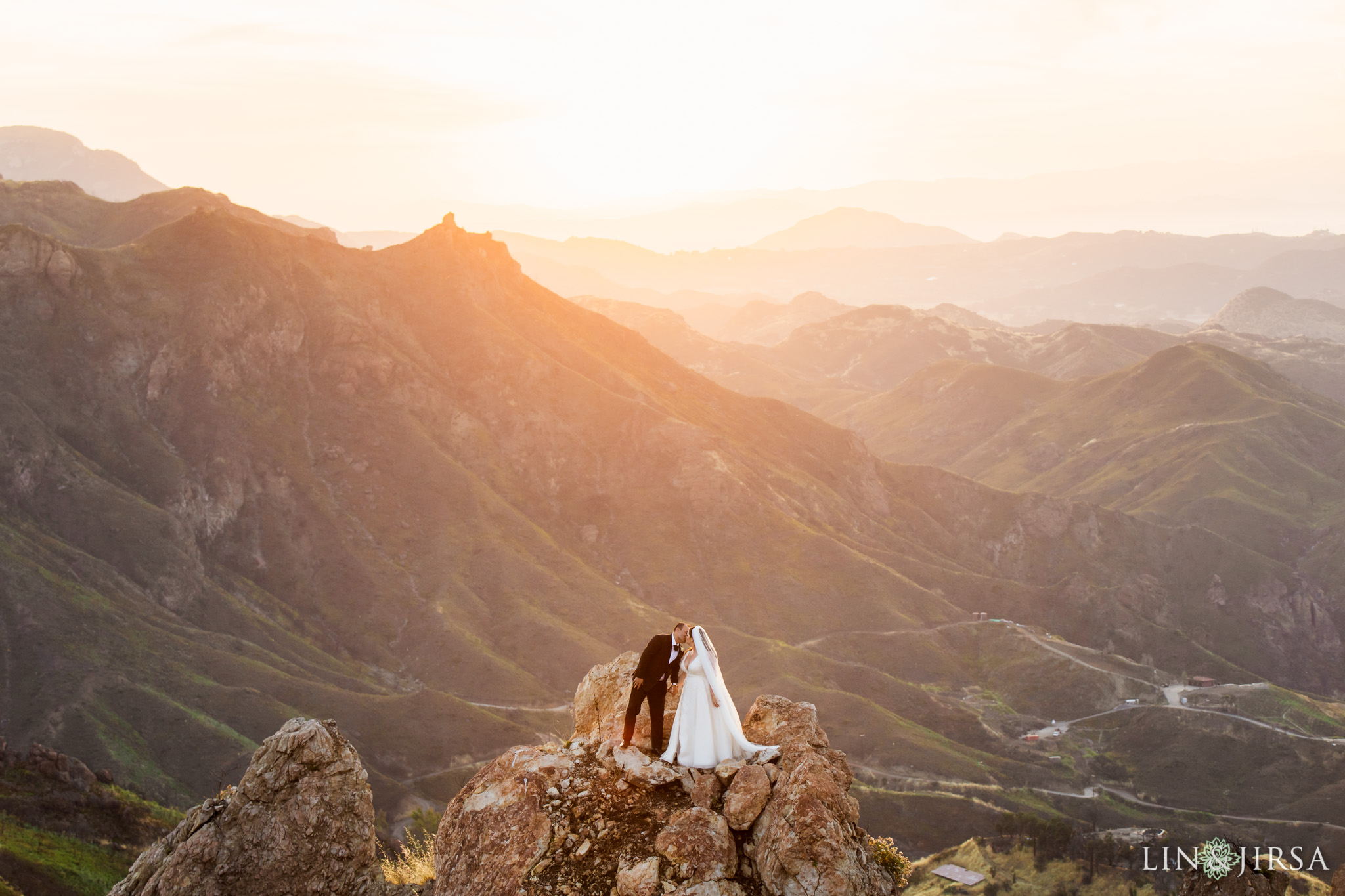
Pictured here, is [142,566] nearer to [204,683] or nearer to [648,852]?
[204,683]

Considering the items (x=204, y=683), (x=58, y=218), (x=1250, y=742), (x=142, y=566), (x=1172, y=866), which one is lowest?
(x=1250, y=742)

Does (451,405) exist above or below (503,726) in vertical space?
above

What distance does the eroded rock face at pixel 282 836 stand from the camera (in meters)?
23.1

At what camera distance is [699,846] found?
66.4ft

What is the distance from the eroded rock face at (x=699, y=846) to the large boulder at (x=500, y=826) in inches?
112

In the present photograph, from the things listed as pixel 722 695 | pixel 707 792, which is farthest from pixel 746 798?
pixel 722 695

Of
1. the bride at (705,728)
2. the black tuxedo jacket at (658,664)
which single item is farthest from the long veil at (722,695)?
the black tuxedo jacket at (658,664)

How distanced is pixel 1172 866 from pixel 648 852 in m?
69.0

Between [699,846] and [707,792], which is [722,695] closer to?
[707,792]

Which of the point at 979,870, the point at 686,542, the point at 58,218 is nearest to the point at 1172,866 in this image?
the point at 979,870

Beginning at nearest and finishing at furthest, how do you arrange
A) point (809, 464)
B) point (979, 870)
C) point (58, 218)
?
point (979, 870) < point (58, 218) < point (809, 464)

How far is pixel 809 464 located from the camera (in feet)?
592

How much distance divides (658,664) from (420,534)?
112 metres

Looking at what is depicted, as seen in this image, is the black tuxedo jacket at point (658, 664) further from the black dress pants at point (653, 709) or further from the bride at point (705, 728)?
the bride at point (705, 728)
